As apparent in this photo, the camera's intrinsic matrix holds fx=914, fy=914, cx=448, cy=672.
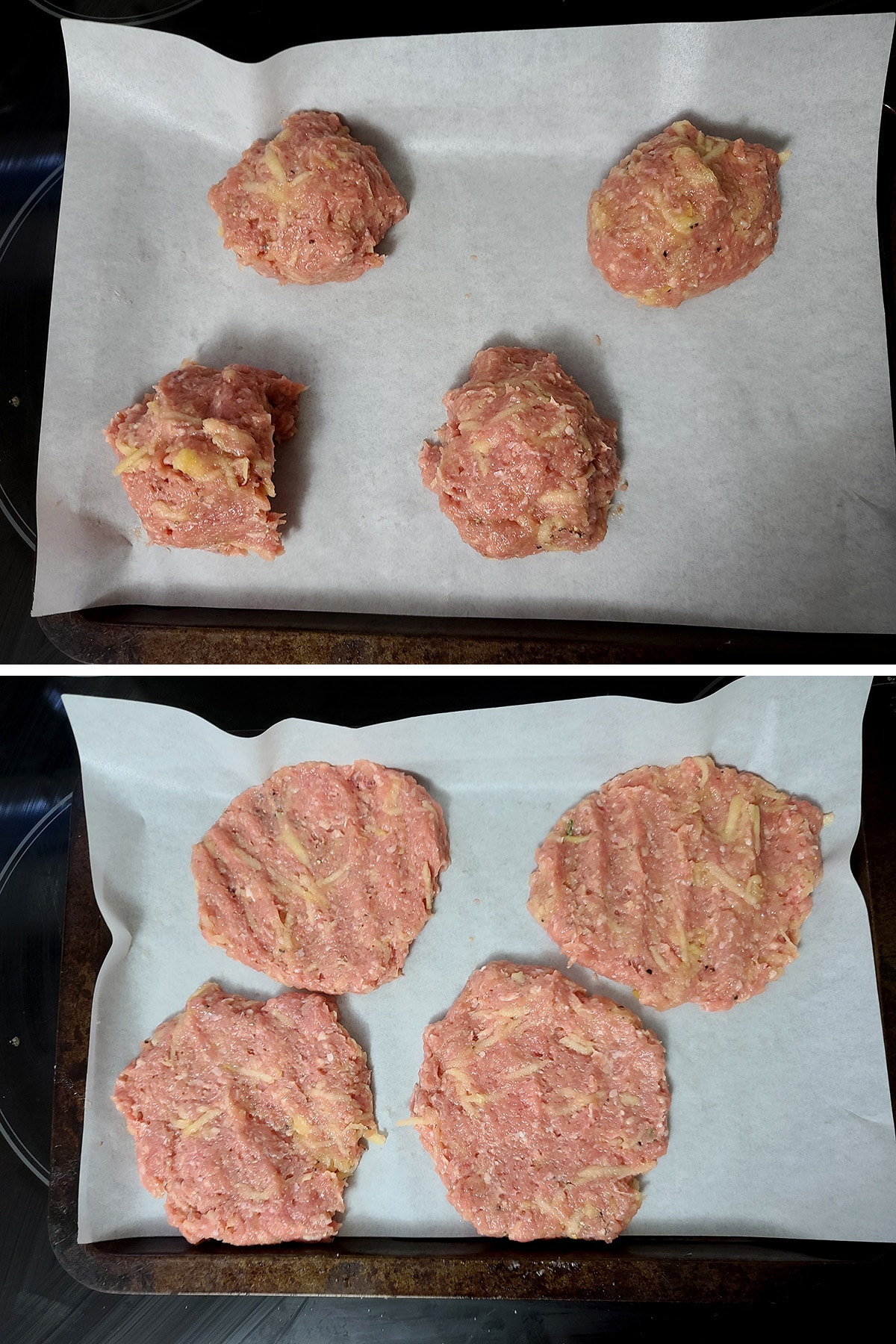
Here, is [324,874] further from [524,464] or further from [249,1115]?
[524,464]

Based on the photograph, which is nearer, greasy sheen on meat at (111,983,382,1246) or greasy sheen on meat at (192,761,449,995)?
greasy sheen on meat at (111,983,382,1246)

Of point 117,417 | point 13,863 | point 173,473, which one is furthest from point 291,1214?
point 117,417

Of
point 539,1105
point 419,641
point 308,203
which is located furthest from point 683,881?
point 308,203

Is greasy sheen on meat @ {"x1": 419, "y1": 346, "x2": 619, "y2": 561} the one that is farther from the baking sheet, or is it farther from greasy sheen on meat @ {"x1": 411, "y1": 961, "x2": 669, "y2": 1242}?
greasy sheen on meat @ {"x1": 411, "y1": 961, "x2": 669, "y2": 1242}

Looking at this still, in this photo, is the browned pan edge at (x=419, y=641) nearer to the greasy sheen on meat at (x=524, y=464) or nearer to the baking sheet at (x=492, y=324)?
the baking sheet at (x=492, y=324)

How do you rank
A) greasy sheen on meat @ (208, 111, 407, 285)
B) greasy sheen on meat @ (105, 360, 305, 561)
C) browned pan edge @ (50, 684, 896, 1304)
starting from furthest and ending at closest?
greasy sheen on meat @ (208, 111, 407, 285) < greasy sheen on meat @ (105, 360, 305, 561) < browned pan edge @ (50, 684, 896, 1304)

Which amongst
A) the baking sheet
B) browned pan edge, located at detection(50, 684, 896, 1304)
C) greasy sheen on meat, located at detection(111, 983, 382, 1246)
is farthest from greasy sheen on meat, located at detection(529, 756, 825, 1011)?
greasy sheen on meat, located at detection(111, 983, 382, 1246)

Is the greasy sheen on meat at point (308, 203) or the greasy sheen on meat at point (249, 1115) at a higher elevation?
the greasy sheen on meat at point (308, 203)

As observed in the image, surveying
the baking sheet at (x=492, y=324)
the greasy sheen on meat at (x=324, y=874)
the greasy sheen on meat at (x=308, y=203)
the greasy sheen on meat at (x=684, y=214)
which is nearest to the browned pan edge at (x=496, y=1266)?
the greasy sheen on meat at (x=324, y=874)
